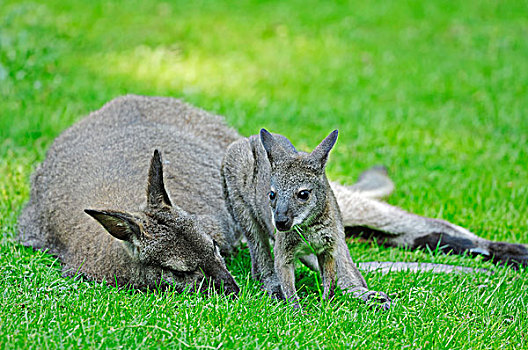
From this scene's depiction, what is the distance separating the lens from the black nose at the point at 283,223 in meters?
3.54

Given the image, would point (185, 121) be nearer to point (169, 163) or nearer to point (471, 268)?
point (169, 163)

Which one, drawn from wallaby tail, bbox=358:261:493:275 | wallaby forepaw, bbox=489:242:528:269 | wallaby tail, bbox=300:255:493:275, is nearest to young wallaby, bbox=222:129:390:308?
wallaby tail, bbox=300:255:493:275

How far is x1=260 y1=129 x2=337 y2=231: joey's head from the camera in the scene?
142 inches

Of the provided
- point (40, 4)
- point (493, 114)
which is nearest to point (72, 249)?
point (493, 114)

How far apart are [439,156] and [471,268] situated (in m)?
2.66

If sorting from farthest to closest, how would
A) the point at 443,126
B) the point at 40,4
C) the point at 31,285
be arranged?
the point at 40,4 → the point at 443,126 → the point at 31,285

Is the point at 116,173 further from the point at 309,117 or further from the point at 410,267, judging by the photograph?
the point at 309,117

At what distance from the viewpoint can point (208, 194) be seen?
533 cm

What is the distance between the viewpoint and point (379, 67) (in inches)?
404

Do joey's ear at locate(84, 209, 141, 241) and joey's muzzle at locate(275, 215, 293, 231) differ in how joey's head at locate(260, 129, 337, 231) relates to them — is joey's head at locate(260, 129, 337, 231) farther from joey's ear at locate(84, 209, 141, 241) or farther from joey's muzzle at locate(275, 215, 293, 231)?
joey's ear at locate(84, 209, 141, 241)

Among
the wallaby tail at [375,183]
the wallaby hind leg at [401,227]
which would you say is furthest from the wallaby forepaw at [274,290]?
the wallaby tail at [375,183]

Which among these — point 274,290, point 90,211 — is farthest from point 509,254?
point 90,211

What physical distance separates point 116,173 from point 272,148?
165 cm

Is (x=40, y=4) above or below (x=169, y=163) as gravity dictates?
above
